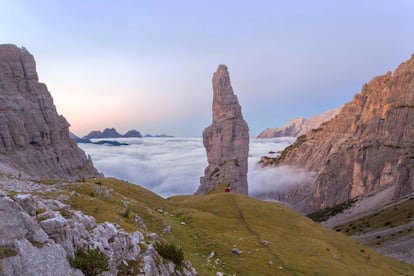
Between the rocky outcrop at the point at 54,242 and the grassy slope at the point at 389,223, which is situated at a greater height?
the rocky outcrop at the point at 54,242

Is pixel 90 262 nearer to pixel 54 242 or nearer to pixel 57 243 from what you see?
pixel 57 243

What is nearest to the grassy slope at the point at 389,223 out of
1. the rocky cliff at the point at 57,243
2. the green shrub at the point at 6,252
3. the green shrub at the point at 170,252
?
the green shrub at the point at 170,252

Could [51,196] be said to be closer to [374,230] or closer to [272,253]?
[272,253]

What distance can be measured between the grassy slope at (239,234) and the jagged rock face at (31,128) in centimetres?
6723

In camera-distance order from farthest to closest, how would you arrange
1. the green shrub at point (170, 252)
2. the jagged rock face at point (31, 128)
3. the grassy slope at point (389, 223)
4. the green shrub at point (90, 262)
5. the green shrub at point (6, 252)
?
the jagged rock face at point (31, 128)
the grassy slope at point (389, 223)
the green shrub at point (170, 252)
the green shrub at point (90, 262)
the green shrub at point (6, 252)

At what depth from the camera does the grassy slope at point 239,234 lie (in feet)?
109

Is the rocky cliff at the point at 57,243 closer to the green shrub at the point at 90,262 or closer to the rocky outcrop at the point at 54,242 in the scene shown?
the rocky outcrop at the point at 54,242

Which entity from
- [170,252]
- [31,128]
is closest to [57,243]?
[170,252]

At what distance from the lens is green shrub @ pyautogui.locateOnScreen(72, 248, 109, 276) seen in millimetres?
17781

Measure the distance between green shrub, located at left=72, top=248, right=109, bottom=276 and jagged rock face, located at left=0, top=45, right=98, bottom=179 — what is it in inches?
3651

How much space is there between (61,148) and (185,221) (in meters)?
90.0

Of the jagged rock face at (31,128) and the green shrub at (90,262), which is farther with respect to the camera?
the jagged rock face at (31,128)

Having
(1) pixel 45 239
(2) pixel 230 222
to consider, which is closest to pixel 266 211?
(2) pixel 230 222

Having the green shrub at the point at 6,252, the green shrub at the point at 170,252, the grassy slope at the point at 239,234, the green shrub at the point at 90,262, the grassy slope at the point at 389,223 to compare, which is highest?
the green shrub at the point at 6,252
